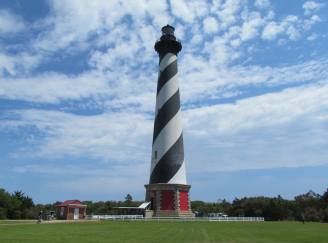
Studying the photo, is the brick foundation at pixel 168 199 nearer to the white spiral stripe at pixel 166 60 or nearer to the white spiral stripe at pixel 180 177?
the white spiral stripe at pixel 180 177

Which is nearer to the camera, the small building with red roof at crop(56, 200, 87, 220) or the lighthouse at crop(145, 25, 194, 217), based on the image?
the small building with red roof at crop(56, 200, 87, 220)

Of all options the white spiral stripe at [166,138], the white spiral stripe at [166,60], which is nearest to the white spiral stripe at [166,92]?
the white spiral stripe at [166,60]

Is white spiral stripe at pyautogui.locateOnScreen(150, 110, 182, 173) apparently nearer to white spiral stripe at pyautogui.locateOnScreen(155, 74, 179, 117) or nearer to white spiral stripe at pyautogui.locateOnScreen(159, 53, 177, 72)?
white spiral stripe at pyautogui.locateOnScreen(155, 74, 179, 117)

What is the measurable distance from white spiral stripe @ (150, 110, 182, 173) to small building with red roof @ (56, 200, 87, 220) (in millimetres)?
8073

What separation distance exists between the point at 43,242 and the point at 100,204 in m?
63.3

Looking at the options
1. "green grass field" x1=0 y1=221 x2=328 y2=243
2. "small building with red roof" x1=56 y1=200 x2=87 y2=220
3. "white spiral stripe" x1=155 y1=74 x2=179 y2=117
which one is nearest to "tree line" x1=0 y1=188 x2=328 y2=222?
"small building with red roof" x1=56 y1=200 x2=87 y2=220

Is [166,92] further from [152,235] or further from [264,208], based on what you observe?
[152,235]

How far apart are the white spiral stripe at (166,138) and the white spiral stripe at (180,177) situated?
2.39 meters

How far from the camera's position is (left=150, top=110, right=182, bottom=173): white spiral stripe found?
41000 millimetres

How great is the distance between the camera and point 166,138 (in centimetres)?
4112

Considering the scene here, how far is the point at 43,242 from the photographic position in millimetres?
12586

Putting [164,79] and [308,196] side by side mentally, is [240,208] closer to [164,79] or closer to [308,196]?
[308,196]

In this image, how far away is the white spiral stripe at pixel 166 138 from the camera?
135 feet

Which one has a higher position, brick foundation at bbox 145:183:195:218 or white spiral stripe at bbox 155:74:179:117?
white spiral stripe at bbox 155:74:179:117
